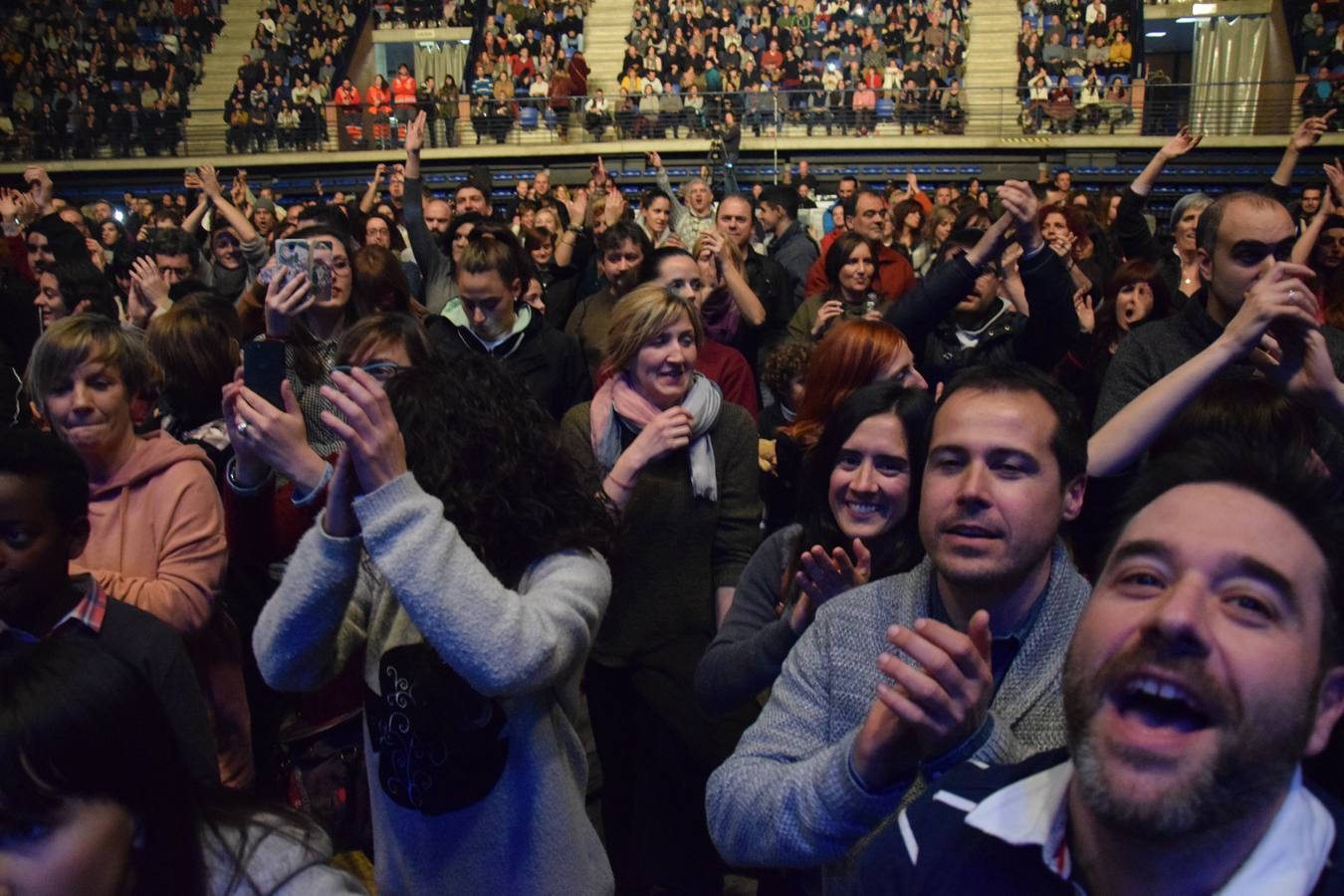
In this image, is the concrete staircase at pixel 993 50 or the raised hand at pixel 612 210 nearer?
the raised hand at pixel 612 210

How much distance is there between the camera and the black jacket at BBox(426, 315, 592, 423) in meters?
4.09

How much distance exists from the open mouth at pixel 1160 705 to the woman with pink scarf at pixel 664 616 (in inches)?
65.3

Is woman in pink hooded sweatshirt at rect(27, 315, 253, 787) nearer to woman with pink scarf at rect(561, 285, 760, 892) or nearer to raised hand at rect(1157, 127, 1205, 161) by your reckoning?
woman with pink scarf at rect(561, 285, 760, 892)

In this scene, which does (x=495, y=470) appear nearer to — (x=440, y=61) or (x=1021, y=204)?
(x=1021, y=204)

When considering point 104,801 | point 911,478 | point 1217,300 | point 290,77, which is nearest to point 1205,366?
point 911,478

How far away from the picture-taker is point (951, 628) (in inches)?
56.5

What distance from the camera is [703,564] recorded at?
2.91 meters

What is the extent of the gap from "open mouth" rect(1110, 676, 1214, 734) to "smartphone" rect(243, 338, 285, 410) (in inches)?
70.6

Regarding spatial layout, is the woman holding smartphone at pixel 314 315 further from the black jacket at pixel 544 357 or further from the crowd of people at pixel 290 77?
the crowd of people at pixel 290 77

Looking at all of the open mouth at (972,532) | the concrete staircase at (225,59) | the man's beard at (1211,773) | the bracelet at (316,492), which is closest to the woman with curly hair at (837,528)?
the open mouth at (972,532)

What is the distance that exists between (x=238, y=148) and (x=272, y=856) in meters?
21.3

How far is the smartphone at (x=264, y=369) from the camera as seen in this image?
240 cm

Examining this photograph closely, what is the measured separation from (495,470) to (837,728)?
0.73m

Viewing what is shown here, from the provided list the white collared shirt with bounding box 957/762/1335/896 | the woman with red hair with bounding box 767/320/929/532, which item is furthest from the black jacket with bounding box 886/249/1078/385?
the white collared shirt with bounding box 957/762/1335/896
